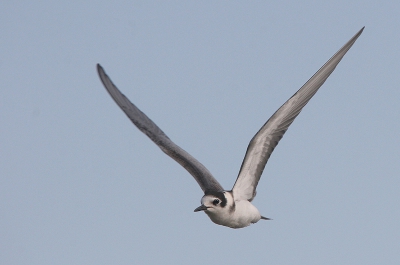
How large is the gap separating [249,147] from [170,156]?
286cm

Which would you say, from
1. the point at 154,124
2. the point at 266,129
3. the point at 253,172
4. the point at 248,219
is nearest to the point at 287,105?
the point at 266,129

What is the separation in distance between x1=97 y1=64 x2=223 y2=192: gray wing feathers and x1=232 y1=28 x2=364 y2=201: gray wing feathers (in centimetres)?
82

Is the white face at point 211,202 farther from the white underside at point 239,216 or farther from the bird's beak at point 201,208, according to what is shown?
the white underside at point 239,216

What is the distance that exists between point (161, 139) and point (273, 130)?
3740mm

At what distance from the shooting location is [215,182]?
16.8 meters

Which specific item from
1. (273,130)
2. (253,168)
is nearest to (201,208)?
(253,168)

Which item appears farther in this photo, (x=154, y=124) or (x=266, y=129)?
(x=154, y=124)

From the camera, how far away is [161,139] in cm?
1811

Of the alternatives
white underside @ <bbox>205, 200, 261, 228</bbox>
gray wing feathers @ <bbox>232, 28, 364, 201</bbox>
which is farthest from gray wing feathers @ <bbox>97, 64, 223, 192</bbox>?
white underside @ <bbox>205, 200, 261, 228</bbox>

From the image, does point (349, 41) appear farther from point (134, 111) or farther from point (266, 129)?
point (134, 111)

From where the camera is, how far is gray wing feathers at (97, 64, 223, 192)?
16766mm

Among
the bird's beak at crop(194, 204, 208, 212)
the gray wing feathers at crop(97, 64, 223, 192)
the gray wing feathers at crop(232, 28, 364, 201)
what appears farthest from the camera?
the gray wing feathers at crop(97, 64, 223, 192)

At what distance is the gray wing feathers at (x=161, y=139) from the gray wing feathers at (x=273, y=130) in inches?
32.4

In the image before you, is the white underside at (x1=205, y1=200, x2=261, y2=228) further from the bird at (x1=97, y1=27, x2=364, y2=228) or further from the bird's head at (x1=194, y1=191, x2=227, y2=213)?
the bird's head at (x1=194, y1=191, x2=227, y2=213)
